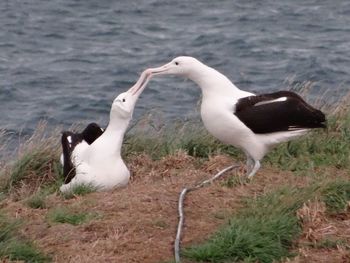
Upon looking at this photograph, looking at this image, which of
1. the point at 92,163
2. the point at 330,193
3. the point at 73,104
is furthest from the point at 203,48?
the point at 330,193

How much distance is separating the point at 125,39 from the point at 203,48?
7.16 feet

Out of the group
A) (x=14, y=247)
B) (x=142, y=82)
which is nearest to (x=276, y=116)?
(x=142, y=82)

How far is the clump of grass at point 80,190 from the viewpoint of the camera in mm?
7485

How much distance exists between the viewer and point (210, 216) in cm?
666

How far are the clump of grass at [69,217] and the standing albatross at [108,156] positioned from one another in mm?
1091

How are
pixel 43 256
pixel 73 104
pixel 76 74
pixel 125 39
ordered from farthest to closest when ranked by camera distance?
pixel 125 39 → pixel 76 74 → pixel 73 104 → pixel 43 256

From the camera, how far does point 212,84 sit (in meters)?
7.94

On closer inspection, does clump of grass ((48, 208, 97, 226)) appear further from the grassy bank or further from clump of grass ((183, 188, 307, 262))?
clump of grass ((183, 188, 307, 262))

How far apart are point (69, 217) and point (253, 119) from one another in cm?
173

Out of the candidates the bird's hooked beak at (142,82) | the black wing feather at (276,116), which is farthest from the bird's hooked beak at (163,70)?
the black wing feather at (276,116)

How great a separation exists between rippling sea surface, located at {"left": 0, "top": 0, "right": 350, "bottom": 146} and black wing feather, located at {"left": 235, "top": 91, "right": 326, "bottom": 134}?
7311 millimetres

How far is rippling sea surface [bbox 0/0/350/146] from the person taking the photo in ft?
56.1

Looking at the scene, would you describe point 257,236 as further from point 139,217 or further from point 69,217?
point 69,217

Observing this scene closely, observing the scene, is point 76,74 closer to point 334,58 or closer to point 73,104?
point 73,104
